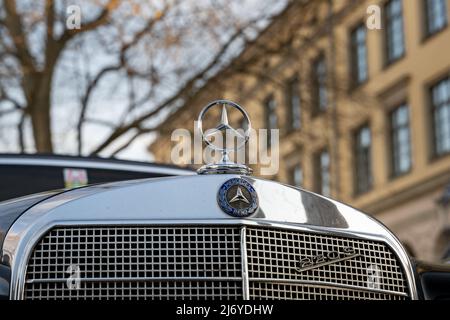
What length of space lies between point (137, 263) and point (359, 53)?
2696 centimetres

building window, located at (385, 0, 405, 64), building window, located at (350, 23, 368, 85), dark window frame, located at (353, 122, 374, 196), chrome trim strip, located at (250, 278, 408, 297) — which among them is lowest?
chrome trim strip, located at (250, 278, 408, 297)

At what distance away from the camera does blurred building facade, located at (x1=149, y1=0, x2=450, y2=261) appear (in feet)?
59.3

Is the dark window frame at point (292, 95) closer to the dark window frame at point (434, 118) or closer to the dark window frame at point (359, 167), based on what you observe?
the dark window frame at point (434, 118)

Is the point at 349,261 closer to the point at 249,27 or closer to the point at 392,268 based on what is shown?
the point at 392,268

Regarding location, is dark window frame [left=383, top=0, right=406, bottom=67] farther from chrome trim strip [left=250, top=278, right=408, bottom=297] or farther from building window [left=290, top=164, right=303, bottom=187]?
chrome trim strip [left=250, top=278, right=408, bottom=297]

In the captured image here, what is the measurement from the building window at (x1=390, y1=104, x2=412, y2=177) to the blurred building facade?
0.03 meters

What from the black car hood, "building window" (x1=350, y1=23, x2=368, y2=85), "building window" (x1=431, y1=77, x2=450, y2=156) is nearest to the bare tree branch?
"building window" (x1=431, y1=77, x2=450, y2=156)

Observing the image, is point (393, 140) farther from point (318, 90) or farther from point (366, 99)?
point (318, 90)

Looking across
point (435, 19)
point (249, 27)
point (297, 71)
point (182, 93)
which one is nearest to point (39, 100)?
point (182, 93)

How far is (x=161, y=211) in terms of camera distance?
3402 mm

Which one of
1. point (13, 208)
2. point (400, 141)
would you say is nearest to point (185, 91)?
point (400, 141)
